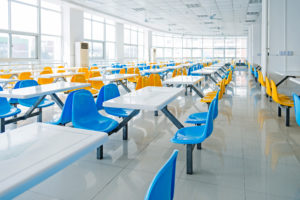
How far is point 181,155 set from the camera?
9.99 ft

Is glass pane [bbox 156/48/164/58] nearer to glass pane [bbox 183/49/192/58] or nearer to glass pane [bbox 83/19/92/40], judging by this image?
glass pane [bbox 183/49/192/58]

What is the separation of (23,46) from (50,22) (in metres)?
1.92

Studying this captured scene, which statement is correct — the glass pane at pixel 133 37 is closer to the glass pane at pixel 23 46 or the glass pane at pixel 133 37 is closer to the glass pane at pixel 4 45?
the glass pane at pixel 23 46

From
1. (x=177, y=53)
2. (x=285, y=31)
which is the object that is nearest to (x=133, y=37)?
(x=177, y=53)

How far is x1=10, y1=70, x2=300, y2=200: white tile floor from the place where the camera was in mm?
2244

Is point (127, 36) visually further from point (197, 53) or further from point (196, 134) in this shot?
point (196, 134)

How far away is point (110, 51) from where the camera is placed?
56.3 ft

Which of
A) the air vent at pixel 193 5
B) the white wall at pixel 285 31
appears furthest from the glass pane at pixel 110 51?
the white wall at pixel 285 31

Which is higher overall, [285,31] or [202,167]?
[285,31]

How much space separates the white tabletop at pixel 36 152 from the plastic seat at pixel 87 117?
957mm

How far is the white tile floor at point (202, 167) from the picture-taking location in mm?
2244

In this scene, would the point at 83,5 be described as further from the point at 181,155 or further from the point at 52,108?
the point at 181,155

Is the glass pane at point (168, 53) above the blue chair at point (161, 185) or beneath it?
above

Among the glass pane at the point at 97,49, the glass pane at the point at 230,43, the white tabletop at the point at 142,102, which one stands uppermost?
the glass pane at the point at 230,43
